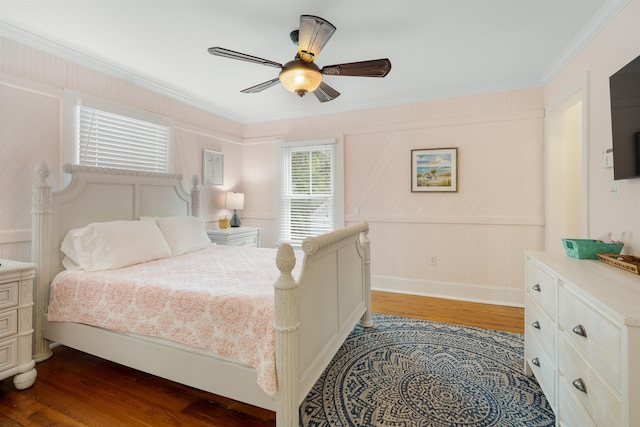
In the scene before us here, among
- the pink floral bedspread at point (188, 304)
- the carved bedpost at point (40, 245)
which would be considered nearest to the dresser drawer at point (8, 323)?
the pink floral bedspread at point (188, 304)

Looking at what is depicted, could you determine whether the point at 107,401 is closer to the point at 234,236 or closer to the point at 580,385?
the point at 234,236

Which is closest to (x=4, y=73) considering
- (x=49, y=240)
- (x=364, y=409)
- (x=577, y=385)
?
(x=49, y=240)

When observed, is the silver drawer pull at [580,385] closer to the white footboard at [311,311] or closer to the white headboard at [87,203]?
the white footboard at [311,311]

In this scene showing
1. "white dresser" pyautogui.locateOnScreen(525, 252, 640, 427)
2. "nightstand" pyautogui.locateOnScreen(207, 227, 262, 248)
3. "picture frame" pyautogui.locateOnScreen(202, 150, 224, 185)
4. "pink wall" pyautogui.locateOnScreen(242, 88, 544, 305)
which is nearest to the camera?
"white dresser" pyautogui.locateOnScreen(525, 252, 640, 427)

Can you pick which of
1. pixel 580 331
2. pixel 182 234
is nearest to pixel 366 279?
pixel 580 331

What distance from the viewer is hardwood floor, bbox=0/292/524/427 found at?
1690mm

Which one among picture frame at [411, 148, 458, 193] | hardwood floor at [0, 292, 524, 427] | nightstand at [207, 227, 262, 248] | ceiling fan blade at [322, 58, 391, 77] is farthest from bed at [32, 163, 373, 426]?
picture frame at [411, 148, 458, 193]

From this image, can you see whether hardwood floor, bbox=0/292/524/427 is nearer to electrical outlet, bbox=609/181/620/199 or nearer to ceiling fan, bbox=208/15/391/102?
ceiling fan, bbox=208/15/391/102

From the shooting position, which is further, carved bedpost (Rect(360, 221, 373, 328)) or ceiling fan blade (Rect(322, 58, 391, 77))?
carved bedpost (Rect(360, 221, 373, 328))

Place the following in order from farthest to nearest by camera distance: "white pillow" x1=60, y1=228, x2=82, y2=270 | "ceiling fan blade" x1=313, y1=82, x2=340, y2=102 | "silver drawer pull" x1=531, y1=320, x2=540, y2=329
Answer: "ceiling fan blade" x1=313, y1=82, x2=340, y2=102, "white pillow" x1=60, y1=228, x2=82, y2=270, "silver drawer pull" x1=531, y1=320, x2=540, y2=329

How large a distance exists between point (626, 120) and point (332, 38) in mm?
2062

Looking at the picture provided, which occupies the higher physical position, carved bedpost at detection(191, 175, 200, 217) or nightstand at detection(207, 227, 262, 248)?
carved bedpost at detection(191, 175, 200, 217)

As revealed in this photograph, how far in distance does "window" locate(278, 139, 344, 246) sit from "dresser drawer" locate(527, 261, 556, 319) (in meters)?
2.58

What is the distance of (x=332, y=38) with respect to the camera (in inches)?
96.5
